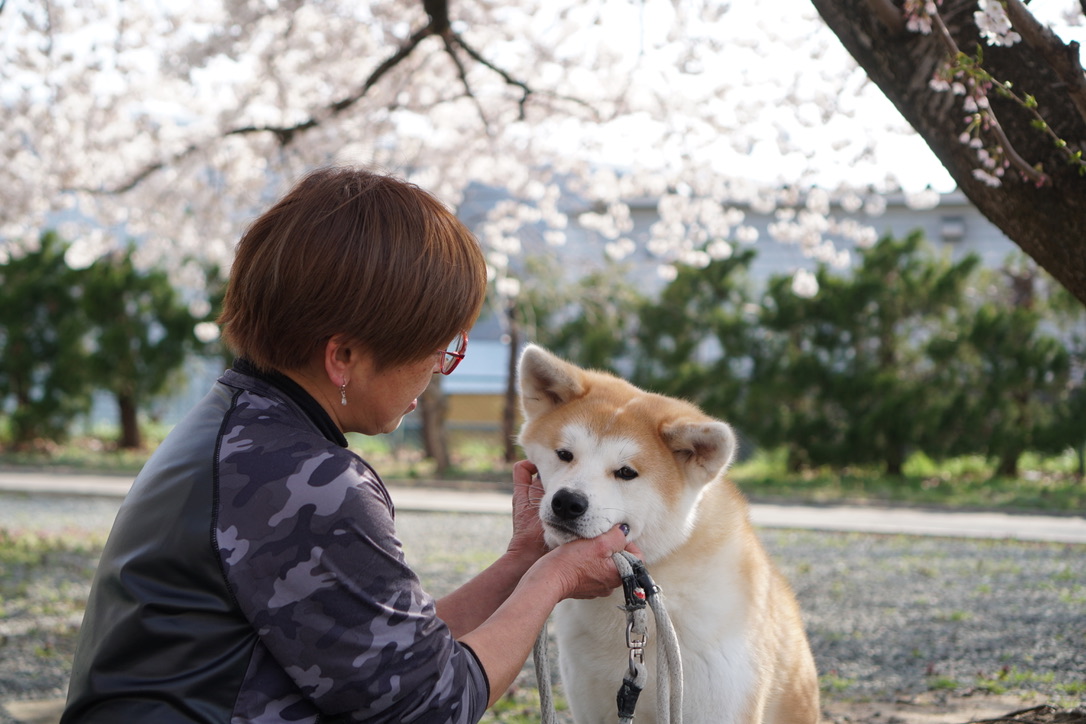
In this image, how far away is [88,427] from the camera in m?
16.5

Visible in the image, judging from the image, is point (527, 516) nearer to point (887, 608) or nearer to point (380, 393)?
point (380, 393)

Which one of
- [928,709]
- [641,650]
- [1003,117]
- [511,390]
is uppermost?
[1003,117]

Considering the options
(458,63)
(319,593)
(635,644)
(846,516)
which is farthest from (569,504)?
(846,516)

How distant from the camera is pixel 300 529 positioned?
5.07 feet

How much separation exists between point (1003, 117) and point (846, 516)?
7524 millimetres

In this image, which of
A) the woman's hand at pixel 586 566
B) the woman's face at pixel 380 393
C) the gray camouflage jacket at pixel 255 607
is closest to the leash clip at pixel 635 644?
the woman's hand at pixel 586 566

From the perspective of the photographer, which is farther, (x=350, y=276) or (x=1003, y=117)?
(x=1003, y=117)

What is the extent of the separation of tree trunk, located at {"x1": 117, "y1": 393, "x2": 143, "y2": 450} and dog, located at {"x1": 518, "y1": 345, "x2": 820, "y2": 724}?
1464cm

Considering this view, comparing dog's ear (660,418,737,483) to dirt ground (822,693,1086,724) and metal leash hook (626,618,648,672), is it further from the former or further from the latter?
dirt ground (822,693,1086,724)

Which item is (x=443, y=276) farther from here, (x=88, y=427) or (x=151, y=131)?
(x=88, y=427)

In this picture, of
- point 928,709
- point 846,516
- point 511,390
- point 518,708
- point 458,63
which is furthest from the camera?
point 511,390

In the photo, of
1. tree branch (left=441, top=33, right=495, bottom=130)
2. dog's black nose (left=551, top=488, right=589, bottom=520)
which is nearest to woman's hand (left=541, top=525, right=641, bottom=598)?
dog's black nose (left=551, top=488, right=589, bottom=520)

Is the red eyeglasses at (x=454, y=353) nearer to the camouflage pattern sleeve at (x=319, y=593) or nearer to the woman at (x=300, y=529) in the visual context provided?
the woman at (x=300, y=529)

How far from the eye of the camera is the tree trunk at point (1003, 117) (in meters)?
2.64
